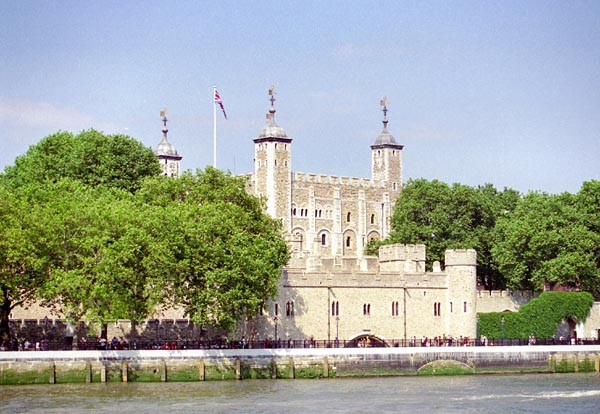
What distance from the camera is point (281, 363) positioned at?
70.4 meters

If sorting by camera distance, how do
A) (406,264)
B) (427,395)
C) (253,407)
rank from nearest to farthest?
(253,407)
(427,395)
(406,264)

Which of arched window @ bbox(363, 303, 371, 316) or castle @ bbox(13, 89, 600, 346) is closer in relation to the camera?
castle @ bbox(13, 89, 600, 346)

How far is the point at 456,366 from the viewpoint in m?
74.1

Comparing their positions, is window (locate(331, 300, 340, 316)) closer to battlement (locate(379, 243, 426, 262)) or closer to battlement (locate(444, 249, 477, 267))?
battlement (locate(379, 243, 426, 262))

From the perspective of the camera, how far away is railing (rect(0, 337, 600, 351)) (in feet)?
223

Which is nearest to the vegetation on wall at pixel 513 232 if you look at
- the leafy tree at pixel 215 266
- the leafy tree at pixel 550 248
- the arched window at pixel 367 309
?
the leafy tree at pixel 550 248

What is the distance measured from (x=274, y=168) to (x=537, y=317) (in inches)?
1379

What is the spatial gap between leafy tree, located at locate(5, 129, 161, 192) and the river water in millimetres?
25024

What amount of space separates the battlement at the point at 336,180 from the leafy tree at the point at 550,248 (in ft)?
90.0

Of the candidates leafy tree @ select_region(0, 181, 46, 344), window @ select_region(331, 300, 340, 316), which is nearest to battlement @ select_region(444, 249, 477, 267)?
window @ select_region(331, 300, 340, 316)

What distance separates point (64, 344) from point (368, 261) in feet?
77.7

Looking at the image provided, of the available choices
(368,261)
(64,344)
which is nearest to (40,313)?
(64,344)

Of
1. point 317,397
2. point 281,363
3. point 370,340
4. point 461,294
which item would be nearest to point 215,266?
point 281,363

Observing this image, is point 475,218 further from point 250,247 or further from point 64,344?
point 64,344
